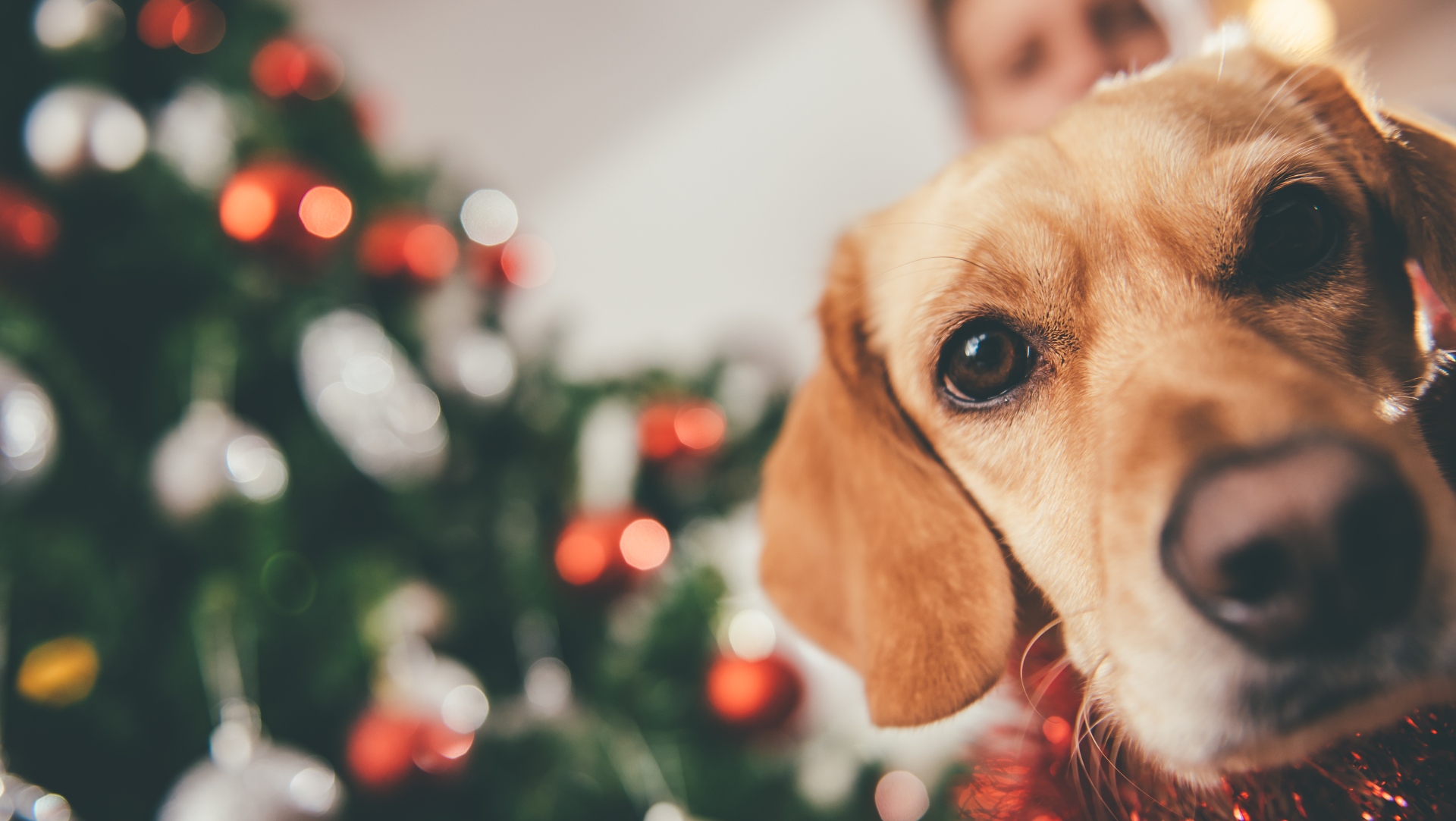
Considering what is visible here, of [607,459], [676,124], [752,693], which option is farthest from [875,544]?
[676,124]

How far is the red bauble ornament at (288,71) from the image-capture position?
157 cm

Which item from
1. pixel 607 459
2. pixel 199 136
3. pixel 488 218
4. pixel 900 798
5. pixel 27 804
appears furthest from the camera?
pixel 607 459

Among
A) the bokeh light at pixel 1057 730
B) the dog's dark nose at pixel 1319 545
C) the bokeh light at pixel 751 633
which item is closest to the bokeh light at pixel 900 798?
the bokeh light at pixel 751 633

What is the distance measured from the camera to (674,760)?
1475 mm

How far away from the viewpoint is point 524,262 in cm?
193

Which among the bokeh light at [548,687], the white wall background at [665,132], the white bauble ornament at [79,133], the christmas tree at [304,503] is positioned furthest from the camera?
the white wall background at [665,132]

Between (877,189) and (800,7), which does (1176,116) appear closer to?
(877,189)

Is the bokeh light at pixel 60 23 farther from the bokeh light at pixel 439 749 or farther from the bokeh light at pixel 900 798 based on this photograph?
the bokeh light at pixel 900 798

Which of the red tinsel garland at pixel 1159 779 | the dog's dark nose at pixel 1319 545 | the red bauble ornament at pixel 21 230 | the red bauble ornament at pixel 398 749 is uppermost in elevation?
the red bauble ornament at pixel 21 230

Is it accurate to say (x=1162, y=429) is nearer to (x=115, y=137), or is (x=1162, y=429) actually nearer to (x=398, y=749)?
(x=398, y=749)

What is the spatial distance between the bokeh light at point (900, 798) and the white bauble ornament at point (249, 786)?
101 centimetres

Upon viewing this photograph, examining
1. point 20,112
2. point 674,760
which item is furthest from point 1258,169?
point 20,112

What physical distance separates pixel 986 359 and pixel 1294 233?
1.09ft

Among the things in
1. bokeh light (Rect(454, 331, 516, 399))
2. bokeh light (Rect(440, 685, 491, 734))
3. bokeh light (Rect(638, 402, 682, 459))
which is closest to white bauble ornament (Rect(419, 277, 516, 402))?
bokeh light (Rect(454, 331, 516, 399))
